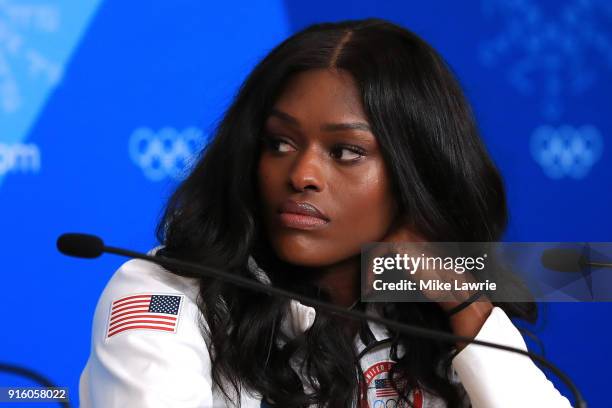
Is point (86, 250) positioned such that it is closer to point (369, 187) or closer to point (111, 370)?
point (111, 370)

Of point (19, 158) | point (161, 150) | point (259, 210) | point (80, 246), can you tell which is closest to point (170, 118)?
point (161, 150)

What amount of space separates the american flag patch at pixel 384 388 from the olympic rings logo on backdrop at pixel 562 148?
3.34 feet

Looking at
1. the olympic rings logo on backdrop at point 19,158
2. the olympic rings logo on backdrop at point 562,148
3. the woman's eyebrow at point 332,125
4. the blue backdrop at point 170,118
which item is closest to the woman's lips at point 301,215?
the woman's eyebrow at point 332,125

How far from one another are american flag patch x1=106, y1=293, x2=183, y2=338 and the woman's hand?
31 cm

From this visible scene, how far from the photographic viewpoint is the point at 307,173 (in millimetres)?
1179

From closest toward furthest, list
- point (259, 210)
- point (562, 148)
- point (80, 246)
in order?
1. point (80, 246)
2. point (259, 210)
3. point (562, 148)

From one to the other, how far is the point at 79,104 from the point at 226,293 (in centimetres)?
90

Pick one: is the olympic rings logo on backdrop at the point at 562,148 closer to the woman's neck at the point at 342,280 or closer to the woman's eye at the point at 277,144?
the woman's neck at the point at 342,280

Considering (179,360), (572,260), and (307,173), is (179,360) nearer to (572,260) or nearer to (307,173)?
(307,173)

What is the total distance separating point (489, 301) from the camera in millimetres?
1312

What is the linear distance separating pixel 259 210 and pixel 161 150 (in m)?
0.77

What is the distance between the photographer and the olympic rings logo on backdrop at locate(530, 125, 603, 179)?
2148mm

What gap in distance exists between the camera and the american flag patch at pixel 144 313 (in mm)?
1100

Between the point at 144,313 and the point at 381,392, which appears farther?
the point at 381,392
